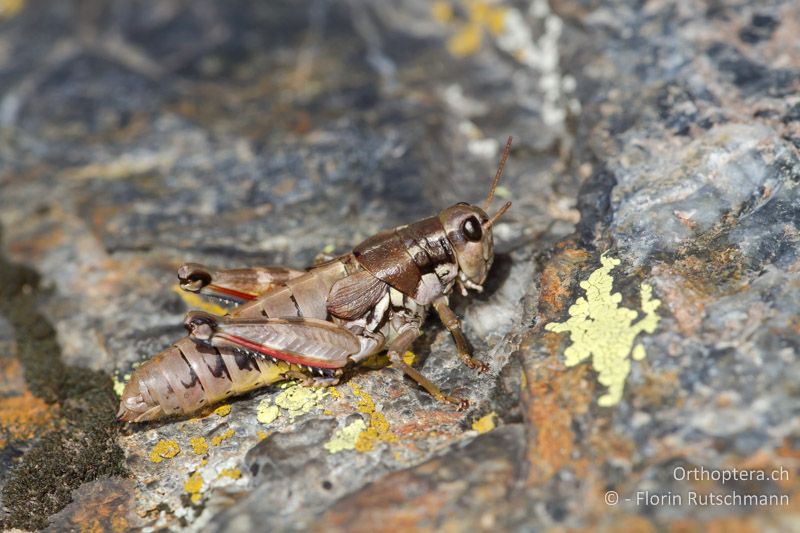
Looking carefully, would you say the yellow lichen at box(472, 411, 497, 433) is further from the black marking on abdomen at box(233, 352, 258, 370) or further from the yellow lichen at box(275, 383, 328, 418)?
the black marking on abdomen at box(233, 352, 258, 370)

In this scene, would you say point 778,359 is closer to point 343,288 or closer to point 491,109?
point 343,288

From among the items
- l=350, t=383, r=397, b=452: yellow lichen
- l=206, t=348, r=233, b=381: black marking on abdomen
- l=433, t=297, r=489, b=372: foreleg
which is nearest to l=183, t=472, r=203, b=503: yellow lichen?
l=206, t=348, r=233, b=381: black marking on abdomen

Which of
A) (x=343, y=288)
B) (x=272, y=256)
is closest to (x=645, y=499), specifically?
(x=343, y=288)

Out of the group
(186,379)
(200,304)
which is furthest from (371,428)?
(200,304)

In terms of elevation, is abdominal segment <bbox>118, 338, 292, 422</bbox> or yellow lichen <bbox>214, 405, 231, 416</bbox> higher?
abdominal segment <bbox>118, 338, 292, 422</bbox>

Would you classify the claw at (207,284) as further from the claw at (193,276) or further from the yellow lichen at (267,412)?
the yellow lichen at (267,412)

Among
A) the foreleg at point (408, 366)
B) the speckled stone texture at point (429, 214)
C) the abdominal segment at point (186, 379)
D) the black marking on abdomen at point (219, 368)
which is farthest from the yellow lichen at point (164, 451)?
the foreleg at point (408, 366)
